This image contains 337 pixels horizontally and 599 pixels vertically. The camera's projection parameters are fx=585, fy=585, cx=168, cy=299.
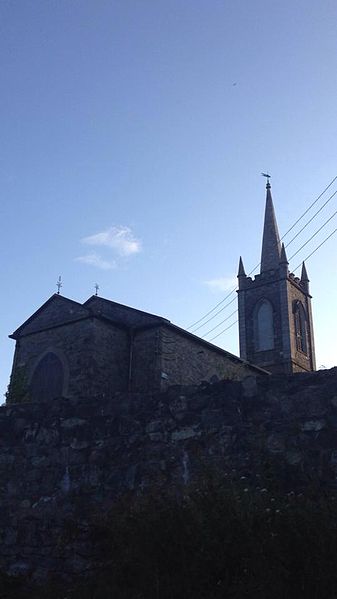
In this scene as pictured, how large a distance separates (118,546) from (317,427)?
2.18 m

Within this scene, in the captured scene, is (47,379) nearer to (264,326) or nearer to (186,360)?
(186,360)

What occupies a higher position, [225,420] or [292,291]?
[292,291]

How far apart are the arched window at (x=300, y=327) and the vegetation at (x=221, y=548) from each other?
35014 mm

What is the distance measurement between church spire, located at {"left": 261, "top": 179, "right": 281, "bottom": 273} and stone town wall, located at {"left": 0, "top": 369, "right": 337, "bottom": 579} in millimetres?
35602

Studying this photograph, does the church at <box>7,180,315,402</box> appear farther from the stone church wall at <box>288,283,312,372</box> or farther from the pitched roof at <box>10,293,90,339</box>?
the stone church wall at <box>288,283,312,372</box>

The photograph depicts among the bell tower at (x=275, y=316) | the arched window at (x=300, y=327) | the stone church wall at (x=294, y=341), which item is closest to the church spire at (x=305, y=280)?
the bell tower at (x=275, y=316)

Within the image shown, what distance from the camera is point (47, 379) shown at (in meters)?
21.0

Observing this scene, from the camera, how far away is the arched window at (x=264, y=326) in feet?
130

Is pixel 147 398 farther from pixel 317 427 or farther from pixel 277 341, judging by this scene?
pixel 277 341

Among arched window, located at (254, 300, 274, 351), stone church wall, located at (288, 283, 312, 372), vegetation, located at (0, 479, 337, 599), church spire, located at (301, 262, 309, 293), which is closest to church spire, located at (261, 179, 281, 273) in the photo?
stone church wall, located at (288, 283, 312, 372)

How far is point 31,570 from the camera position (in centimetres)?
629

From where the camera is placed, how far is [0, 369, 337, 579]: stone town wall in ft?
18.5

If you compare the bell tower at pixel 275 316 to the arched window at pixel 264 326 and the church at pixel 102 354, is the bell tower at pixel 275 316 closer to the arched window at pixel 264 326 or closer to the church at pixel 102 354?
the arched window at pixel 264 326

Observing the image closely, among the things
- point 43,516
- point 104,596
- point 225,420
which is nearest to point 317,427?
point 225,420
